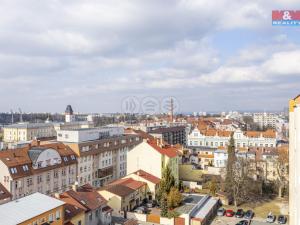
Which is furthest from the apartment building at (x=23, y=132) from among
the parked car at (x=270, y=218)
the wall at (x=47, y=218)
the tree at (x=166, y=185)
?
the parked car at (x=270, y=218)

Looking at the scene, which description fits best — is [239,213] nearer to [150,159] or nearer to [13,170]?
[150,159]

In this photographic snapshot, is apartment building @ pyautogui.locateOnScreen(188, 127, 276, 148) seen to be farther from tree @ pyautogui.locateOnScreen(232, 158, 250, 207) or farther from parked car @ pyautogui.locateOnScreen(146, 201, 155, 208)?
parked car @ pyautogui.locateOnScreen(146, 201, 155, 208)

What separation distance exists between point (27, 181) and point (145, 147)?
1858 cm

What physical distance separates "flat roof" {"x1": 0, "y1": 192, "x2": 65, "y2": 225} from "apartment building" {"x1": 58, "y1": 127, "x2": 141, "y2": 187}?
70.8 ft

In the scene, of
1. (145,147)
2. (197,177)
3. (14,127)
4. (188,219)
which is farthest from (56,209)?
(14,127)

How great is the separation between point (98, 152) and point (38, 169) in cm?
1407

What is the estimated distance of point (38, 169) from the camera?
135 feet

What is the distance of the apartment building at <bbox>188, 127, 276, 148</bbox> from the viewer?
8162 cm

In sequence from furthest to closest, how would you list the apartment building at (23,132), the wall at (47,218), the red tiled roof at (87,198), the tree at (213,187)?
the apartment building at (23,132)
the tree at (213,187)
the red tiled roof at (87,198)
the wall at (47,218)

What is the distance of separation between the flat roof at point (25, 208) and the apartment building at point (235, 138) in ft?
202

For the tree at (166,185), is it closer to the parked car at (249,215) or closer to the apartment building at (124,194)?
the apartment building at (124,194)

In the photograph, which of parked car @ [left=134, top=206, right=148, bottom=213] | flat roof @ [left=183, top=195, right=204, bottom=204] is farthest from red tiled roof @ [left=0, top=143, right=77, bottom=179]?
flat roof @ [left=183, top=195, right=204, bottom=204]

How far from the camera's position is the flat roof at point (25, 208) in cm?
2356

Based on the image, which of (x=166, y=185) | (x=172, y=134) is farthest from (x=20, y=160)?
(x=172, y=134)
